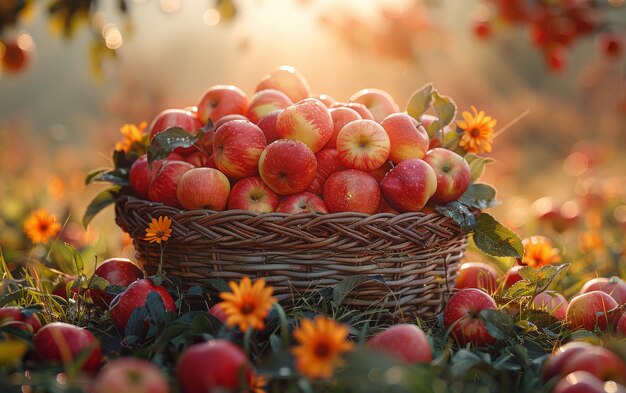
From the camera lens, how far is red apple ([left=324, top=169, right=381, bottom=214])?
1545 millimetres

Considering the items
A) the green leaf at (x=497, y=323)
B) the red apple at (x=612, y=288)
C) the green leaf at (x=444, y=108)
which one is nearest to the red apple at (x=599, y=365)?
the green leaf at (x=497, y=323)

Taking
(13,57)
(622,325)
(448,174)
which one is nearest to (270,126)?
(448,174)

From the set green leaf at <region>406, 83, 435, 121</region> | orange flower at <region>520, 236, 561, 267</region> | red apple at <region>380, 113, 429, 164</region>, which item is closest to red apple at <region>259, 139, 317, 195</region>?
red apple at <region>380, 113, 429, 164</region>

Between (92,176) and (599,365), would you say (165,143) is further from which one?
(599,365)

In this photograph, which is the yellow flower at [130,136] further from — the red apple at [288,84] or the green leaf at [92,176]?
the red apple at [288,84]

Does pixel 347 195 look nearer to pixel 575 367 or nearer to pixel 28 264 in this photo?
pixel 575 367

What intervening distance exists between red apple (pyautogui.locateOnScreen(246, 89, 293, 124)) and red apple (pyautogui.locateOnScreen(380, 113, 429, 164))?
346 millimetres

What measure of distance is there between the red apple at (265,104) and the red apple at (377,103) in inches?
9.7

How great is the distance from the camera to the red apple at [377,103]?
190cm

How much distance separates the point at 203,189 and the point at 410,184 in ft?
1.72

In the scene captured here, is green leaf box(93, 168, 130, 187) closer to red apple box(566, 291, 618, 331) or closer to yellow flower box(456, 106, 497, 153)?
yellow flower box(456, 106, 497, 153)

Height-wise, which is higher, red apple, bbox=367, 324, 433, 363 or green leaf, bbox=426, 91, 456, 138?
green leaf, bbox=426, 91, 456, 138

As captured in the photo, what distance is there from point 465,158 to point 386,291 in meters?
0.50

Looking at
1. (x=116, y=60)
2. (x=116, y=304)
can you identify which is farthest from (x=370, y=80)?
(x=116, y=304)
